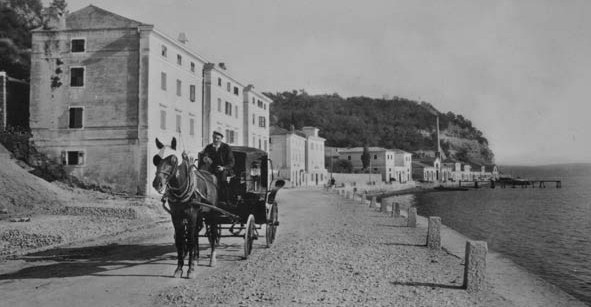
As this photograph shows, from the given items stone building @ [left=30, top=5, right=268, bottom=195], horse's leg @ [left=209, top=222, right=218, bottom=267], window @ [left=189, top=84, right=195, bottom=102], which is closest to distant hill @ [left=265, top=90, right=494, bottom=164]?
window @ [left=189, top=84, right=195, bottom=102]

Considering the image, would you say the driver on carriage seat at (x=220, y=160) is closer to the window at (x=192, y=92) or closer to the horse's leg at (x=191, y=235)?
the horse's leg at (x=191, y=235)

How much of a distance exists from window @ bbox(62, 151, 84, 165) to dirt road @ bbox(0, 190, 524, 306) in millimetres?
17546

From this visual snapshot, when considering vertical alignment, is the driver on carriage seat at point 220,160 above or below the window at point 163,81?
below

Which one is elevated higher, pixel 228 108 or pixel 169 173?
pixel 228 108

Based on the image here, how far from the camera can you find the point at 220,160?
10.5m

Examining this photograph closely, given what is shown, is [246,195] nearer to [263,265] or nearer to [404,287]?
[263,265]

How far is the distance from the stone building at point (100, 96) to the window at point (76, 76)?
1 cm

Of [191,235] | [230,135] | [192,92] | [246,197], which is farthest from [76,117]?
[191,235]

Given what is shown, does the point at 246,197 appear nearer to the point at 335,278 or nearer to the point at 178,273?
the point at 178,273

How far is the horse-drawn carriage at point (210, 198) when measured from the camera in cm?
829

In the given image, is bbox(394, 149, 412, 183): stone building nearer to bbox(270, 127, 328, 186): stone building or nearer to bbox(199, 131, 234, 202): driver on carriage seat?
bbox(270, 127, 328, 186): stone building

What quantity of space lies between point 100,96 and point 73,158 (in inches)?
178

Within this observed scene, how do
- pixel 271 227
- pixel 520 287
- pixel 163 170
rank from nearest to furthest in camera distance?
pixel 163 170 < pixel 520 287 < pixel 271 227

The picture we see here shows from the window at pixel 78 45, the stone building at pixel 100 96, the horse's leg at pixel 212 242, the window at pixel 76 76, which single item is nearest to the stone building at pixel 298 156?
the stone building at pixel 100 96
